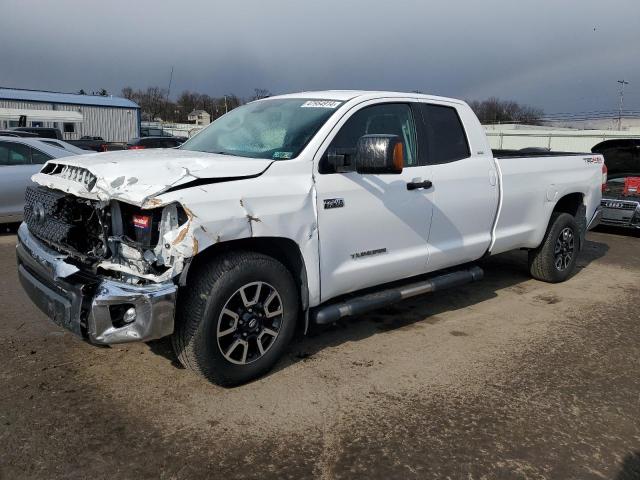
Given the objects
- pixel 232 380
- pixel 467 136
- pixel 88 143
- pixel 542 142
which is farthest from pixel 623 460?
pixel 542 142

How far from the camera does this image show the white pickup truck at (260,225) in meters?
3.06

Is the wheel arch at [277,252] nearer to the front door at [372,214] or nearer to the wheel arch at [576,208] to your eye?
the front door at [372,214]

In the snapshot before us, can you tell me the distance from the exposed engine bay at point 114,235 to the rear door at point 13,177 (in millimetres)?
5277

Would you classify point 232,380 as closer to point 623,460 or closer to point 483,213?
point 623,460

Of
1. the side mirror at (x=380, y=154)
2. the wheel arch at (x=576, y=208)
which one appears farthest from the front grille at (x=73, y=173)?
the wheel arch at (x=576, y=208)

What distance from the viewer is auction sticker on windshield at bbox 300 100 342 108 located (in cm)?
408

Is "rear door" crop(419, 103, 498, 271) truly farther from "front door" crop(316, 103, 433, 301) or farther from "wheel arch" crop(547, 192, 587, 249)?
"wheel arch" crop(547, 192, 587, 249)

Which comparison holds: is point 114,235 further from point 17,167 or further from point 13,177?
point 17,167

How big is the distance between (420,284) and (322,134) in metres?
1.58

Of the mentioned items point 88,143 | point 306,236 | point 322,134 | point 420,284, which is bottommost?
point 420,284

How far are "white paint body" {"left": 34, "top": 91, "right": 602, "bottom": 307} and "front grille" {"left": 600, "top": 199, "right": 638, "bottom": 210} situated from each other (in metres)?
4.74

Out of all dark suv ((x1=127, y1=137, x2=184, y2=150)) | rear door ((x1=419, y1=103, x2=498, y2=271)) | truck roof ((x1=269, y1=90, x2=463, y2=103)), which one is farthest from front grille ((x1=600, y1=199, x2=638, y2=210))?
dark suv ((x1=127, y1=137, x2=184, y2=150))

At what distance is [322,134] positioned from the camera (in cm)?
381

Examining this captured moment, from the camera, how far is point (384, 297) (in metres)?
4.19
